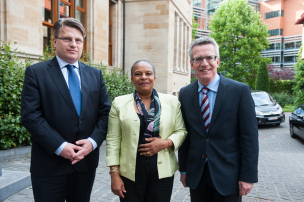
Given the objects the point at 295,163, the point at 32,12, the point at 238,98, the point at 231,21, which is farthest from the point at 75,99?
the point at 231,21

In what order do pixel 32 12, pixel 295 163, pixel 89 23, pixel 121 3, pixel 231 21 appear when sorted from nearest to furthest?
pixel 295 163
pixel 32 12
pixel 89 23
pixel 121 3
pixel 231 21

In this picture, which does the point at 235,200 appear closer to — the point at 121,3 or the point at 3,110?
the point at 3,110

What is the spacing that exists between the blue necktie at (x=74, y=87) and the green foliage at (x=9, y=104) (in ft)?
14.4

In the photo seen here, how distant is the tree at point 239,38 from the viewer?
1262 inches

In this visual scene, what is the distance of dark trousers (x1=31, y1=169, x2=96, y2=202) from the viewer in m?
2.16

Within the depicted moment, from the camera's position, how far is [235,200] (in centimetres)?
236

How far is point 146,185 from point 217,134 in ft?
2.61

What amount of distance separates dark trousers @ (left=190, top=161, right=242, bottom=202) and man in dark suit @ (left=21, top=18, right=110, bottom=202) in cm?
100

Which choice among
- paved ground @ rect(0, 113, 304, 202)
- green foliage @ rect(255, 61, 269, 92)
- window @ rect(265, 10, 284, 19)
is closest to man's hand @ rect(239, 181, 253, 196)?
paved ground @ rect(0, 113, 304, 202)

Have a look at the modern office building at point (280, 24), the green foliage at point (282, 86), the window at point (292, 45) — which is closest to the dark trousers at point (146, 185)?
the green foliage at point (282, 86)

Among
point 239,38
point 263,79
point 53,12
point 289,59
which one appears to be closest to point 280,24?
point 289,59

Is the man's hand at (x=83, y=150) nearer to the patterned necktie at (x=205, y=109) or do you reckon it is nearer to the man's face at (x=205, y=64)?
the patterned necktie at (x=205, y=109)

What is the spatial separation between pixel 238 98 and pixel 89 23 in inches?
446

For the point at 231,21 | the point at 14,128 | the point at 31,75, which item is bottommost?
the point at 14,128
